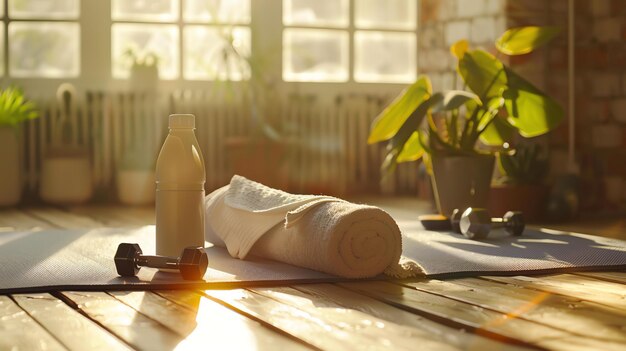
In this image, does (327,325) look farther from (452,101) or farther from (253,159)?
(253,159)

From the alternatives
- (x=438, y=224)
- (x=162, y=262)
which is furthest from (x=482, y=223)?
(x=162, y=262)

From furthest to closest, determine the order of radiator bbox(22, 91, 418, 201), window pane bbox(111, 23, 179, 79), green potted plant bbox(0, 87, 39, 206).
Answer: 1. window pane bbox(111, 23, 179, 79)
2. radiator bbox(22, 91, 418, 201)
3. green potted plant bbox(0, 87, 39, 206)

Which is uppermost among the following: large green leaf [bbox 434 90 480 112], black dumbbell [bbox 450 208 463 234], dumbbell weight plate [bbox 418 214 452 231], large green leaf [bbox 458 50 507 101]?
large green leaf [bbox 458 50 507 101]

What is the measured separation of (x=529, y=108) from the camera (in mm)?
3186

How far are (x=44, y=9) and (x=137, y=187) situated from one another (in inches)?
42.6

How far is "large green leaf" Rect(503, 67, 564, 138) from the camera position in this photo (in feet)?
10.2

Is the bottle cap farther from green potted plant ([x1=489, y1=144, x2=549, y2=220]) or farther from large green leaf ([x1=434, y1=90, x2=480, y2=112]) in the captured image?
green potted plant ([x1=489, y1=144, x2=549, y2=220])

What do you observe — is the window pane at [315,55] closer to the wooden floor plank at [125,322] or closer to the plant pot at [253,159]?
the plant pot at [253,159]

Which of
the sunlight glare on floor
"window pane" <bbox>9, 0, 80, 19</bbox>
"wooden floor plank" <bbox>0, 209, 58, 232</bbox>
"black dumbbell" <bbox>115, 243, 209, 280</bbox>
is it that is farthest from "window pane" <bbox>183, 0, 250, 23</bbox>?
the sunlight glare on floor

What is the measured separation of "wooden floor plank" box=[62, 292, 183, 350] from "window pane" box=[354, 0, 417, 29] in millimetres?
3839

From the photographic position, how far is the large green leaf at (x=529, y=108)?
3.11 meters

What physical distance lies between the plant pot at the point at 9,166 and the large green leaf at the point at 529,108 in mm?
2416

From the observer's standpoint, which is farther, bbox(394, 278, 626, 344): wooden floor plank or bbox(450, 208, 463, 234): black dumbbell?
bbox(450, 208, 463, 234): black dumbbell

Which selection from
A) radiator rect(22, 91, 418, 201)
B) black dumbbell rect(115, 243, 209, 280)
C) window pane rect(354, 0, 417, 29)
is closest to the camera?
black dumbbell rect(115, 243, 209, 280)
